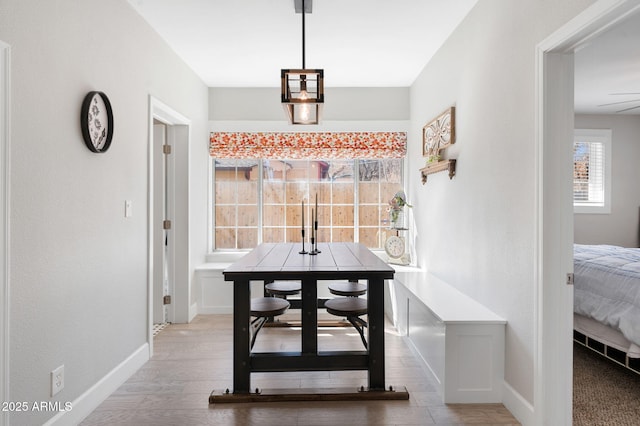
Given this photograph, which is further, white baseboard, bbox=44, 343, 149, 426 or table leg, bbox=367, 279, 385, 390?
table leg, bbox=367, 279, 385, 390

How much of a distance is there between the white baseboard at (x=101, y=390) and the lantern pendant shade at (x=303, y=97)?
2.06 metres

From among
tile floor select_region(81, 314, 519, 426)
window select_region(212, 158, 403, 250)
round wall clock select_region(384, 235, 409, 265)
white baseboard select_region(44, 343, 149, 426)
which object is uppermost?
window select_region(212, 158, 403, 250)

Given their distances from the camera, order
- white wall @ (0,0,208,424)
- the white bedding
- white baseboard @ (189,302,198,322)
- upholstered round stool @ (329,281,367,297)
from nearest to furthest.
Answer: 1. white wall @ (0,0,208,424)
2. the white bedding
3. upholstered round stool @ (329,281,367,297)
4. white baseboard @ (189,302,198,322)

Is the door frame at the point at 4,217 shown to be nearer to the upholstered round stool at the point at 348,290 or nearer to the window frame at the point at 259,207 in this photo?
the upholstered round stool at the point at 348,290

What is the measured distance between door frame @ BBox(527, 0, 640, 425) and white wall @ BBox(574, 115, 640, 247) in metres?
4.16

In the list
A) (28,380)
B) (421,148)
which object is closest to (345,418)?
(28,380)

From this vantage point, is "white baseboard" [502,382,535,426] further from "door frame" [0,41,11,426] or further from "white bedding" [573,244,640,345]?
"door frame" [0,41,11,426]

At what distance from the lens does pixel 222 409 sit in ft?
8.06

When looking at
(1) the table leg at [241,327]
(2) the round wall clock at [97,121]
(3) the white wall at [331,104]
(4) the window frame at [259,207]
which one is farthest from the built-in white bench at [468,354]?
(3) the white wall at [331,104]

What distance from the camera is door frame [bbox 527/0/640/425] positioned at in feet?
6.69

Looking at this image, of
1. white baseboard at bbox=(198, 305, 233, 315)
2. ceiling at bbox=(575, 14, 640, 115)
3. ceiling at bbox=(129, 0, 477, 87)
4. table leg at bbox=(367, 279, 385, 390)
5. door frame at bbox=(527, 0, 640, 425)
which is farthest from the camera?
white baseboard at bbox=(198, 305, 233, 315)

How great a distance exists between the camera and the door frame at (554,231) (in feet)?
6.69

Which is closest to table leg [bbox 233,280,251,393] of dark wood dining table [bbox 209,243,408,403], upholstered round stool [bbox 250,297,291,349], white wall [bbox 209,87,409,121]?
dark wood dining table [bbox 209,243,408,403]

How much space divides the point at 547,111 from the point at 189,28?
9.08 feet
